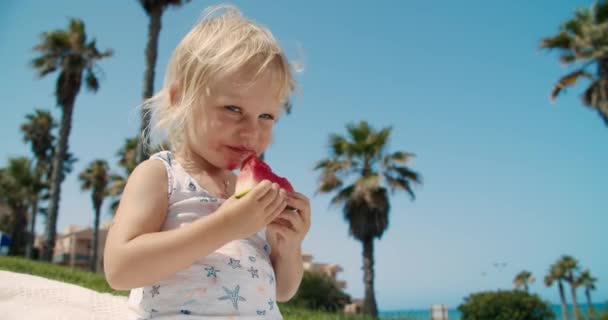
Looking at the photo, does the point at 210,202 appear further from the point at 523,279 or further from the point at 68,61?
the point at 523,279

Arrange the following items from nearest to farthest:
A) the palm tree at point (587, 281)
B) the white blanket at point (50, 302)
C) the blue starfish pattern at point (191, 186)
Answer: the blue starfish pattern at point (191, 186) → the white blanket at point (50, 302) → the palm tree at point (587, 281)

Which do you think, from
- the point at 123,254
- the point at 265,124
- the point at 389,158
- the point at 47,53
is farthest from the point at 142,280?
the point at 47,53

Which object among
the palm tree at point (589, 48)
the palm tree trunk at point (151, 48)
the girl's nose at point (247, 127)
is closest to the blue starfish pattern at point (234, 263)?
the girl's nose at point (247, 127)

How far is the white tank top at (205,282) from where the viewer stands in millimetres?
1602

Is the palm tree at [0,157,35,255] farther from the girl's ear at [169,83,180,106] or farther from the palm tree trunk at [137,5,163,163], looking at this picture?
the girl's ear at [169,83,180,106]

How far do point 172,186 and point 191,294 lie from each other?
15.9 inches

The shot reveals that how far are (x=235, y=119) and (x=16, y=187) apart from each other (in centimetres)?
3782


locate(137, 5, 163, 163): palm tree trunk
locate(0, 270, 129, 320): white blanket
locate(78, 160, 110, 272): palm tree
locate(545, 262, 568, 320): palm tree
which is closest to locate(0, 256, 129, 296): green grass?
locate(0, 270, 129, 320): white blanket

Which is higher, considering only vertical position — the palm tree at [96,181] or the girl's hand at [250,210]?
the palm tree at [96,181]

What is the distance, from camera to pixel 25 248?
3469cm

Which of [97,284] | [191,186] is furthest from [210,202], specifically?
[97,284]

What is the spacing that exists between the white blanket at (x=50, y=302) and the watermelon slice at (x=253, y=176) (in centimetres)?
107

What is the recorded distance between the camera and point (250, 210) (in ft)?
4.75

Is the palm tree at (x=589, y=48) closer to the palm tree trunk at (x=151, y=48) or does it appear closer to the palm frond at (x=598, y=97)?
the palm frond at (x=598, y=97)
